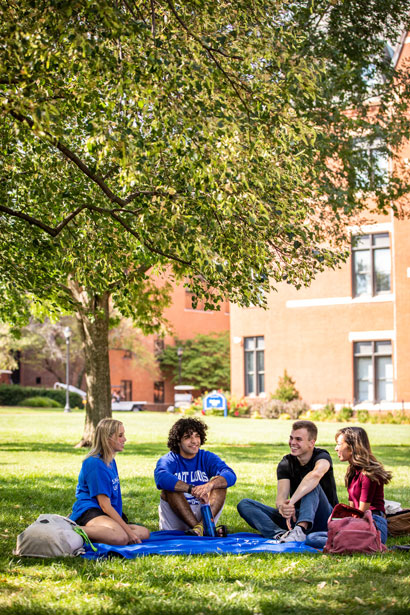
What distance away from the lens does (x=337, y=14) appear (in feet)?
48.1

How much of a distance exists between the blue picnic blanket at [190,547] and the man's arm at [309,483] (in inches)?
15.9

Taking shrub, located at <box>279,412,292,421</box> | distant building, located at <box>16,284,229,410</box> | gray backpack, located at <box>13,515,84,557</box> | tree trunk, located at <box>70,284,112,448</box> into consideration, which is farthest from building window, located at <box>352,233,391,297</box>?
gray backpack, located at <box>13,515,84,557</box>

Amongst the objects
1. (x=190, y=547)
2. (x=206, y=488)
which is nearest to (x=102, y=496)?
(x=190, y=547)

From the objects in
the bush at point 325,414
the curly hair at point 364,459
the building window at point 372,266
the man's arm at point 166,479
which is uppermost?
the building window at point 372,266

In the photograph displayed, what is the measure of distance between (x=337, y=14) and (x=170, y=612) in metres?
12.6

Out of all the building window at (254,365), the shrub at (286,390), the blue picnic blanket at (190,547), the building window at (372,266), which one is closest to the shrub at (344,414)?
the shrub at (286,390)

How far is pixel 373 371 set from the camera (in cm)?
3391

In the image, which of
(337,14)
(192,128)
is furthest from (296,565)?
(337,14)

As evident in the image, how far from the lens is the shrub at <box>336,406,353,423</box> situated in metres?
32.7

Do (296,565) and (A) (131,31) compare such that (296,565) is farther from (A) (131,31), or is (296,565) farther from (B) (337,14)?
(B) (337,14)

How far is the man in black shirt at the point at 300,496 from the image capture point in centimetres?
716

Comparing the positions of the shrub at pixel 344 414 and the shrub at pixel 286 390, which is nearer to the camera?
the shrub at pixel 344 414

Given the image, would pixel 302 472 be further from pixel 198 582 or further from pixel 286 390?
pixel 286 390

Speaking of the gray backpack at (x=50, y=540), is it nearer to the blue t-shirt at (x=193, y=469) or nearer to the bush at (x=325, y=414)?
the blue t-shirt at (x=193, y=469)
